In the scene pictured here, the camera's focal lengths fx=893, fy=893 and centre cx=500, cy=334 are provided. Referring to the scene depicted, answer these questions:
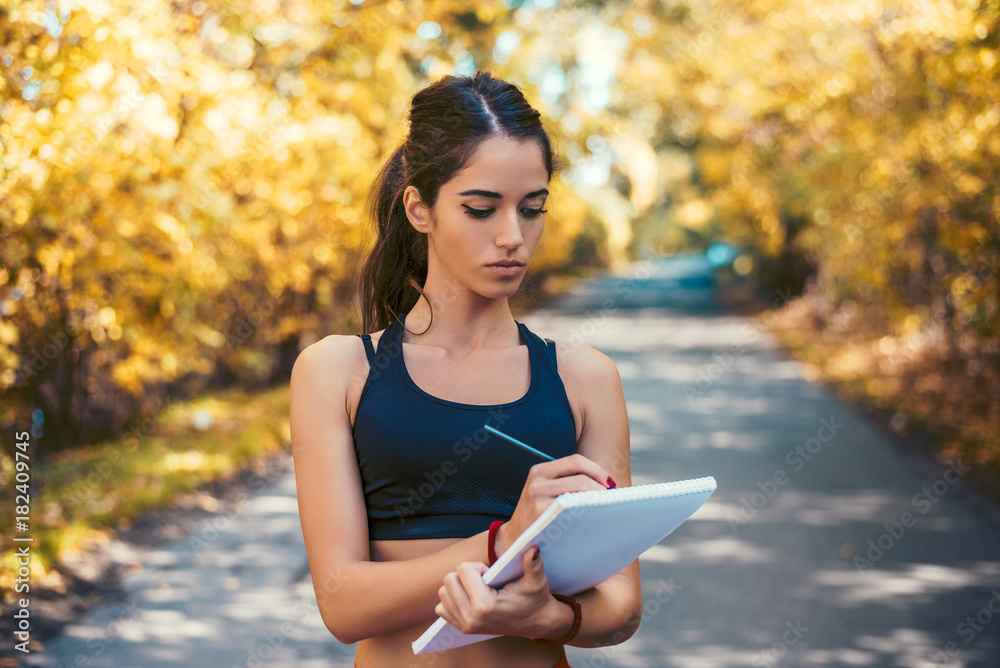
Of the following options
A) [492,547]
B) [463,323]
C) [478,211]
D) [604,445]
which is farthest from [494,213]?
[492,547]

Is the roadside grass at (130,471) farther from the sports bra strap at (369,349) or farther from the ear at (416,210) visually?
the ear at (416,210)

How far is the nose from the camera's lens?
156 cm

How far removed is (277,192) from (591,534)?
284 inches

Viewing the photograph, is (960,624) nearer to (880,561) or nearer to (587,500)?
(880,561)

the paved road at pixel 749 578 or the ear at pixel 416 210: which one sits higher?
the ear at pixel 416 210

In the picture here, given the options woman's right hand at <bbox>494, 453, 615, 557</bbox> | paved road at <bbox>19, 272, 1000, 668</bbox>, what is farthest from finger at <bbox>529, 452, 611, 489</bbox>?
paved road at <bbox>19, 272, 1000, 668</bbox>

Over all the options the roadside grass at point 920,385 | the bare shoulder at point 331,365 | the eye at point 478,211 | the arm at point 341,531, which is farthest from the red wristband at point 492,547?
the roadside grass at point 920,385

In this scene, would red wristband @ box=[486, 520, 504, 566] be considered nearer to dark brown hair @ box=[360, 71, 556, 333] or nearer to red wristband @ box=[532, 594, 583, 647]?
red wristband @ box=[532, 594, 583, 647]

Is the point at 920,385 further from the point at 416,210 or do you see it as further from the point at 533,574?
the point at 533,574

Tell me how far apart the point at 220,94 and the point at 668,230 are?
6259 cm

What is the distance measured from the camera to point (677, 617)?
4.75 metres

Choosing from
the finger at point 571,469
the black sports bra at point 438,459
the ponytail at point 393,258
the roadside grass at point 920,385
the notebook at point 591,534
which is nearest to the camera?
the notebook at point 591,534

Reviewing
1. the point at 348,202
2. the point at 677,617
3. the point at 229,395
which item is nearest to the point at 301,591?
the point at 677,617

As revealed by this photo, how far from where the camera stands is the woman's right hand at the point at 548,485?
1272 millimetres
